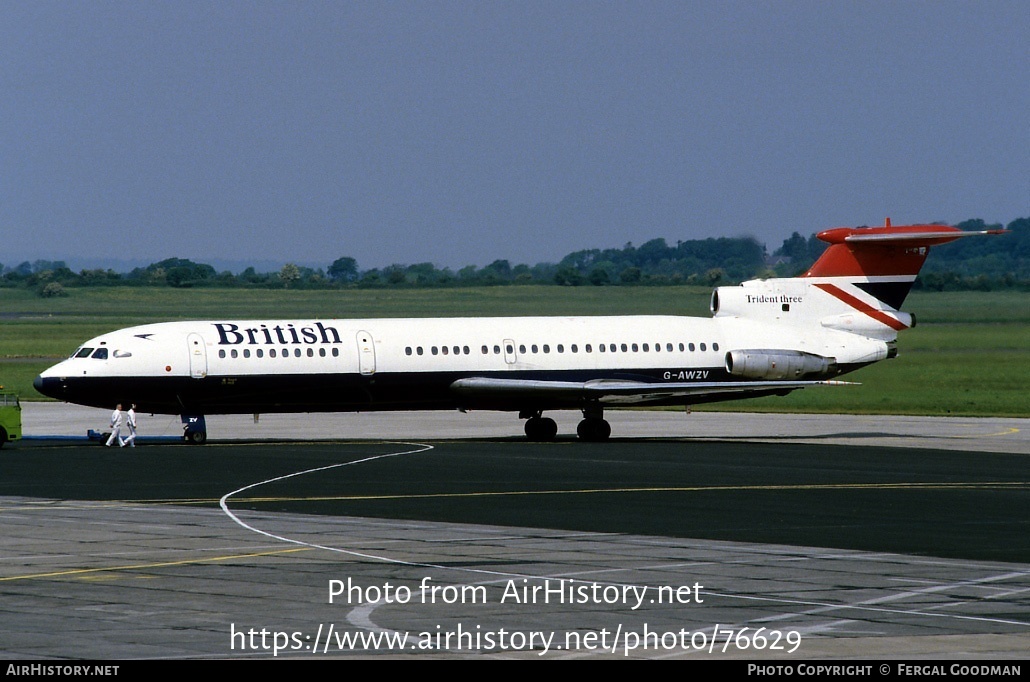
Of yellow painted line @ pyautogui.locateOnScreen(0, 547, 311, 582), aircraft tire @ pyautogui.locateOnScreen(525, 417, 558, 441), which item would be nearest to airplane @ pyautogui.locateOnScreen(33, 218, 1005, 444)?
aircraft tire @ pyautogui.locateOnScreen(525, 417, 558, 441)

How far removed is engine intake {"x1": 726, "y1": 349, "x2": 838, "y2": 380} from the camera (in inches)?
1853

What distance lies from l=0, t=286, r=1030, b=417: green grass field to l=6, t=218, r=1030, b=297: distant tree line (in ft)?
5.87

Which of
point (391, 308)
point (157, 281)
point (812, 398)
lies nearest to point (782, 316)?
point (812, 398)

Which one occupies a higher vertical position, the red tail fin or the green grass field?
the red tail fin

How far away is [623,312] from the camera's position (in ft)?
301

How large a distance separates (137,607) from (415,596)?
3273 millimetres

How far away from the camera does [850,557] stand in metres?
22.0

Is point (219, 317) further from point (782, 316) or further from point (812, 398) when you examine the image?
point (782, 316)

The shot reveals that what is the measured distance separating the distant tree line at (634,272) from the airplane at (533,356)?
864 inches

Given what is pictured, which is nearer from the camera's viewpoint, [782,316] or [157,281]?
[782,316]

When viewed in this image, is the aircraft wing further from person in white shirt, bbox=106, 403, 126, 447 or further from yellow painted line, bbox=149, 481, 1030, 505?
yellow painted line, bbox=149, 481, 1030, 505

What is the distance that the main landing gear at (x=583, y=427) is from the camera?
47.3m

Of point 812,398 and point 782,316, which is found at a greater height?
point 782,316

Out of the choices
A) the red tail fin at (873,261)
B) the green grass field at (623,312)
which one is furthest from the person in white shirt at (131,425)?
Result: the green grass field at (623,312)
